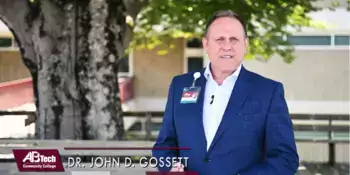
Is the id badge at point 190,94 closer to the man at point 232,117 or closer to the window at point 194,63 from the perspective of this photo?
the man at point 232,117

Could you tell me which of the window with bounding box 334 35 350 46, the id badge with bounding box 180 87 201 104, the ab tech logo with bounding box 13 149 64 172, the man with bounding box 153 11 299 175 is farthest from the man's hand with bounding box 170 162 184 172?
the window with bounding box 334 35 350 46

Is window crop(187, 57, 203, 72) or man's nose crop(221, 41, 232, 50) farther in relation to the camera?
window crop(187, 57, 203, 72)

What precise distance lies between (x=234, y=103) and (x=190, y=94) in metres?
0.16

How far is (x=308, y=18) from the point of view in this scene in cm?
712

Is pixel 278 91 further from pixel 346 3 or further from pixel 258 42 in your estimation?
pixel 258 42

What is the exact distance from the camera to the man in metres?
1.77

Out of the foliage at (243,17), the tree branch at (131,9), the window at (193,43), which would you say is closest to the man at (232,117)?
the foliage at (243,17)

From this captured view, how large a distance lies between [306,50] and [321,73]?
593 millimetres

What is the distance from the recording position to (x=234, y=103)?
1813 millimetres

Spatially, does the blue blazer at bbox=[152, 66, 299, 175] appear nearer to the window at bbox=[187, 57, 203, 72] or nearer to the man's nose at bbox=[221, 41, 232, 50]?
the man's nose at bbox=[221, 41, 232, 50]

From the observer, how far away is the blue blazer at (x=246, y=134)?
1757mm

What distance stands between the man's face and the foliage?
253 cm

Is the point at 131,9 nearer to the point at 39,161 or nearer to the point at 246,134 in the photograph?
the point at 39,161

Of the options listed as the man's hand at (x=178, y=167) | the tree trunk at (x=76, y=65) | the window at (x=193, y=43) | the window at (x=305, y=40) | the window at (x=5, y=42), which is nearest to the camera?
the man's hand at (x=178, y=167)
